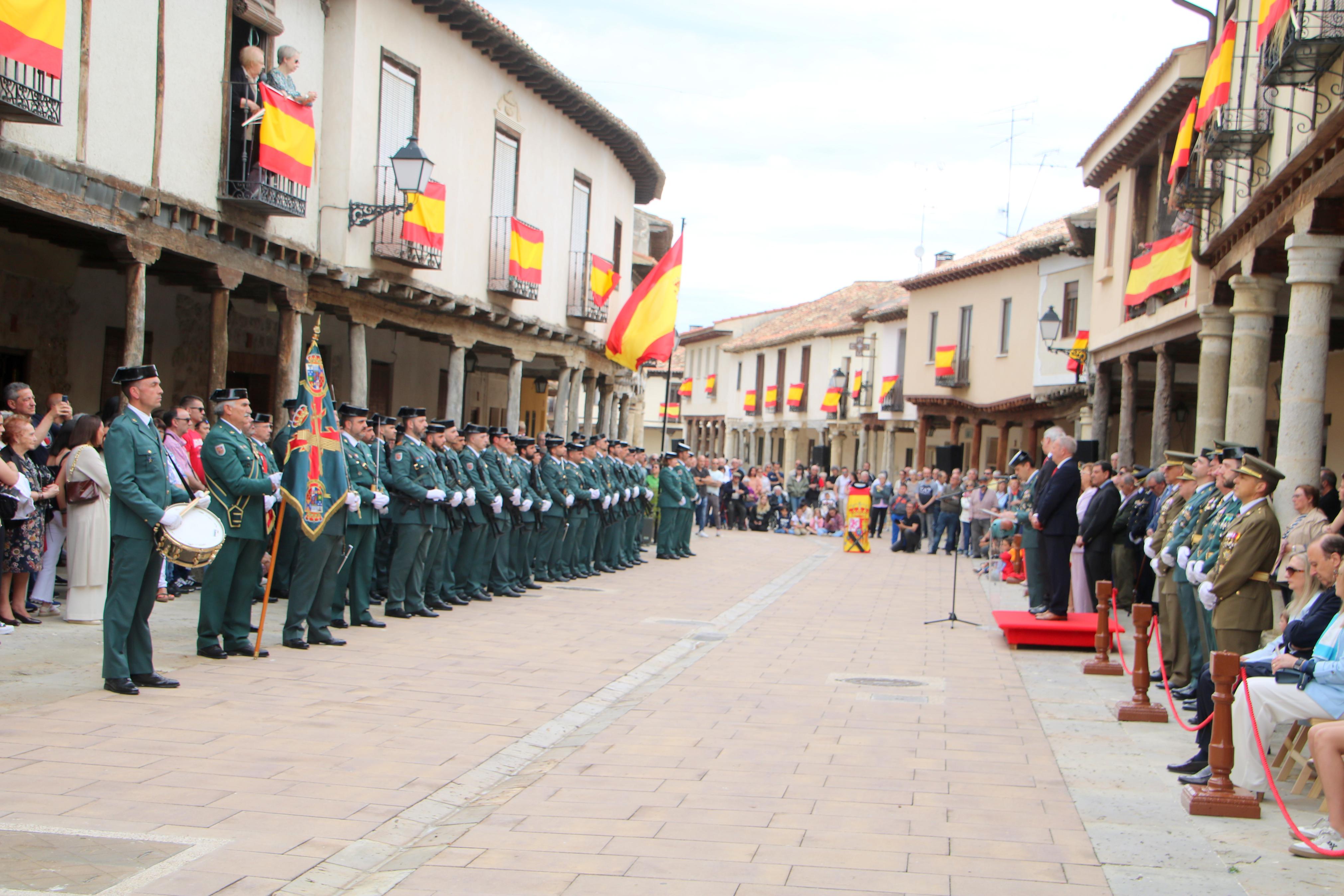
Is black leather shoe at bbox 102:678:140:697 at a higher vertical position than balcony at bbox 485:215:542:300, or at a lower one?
lower

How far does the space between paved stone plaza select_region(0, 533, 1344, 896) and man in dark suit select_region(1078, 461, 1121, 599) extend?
194 cm

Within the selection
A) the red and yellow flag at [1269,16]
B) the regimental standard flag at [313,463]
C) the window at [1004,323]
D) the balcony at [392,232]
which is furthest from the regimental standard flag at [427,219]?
the window at [1004,323]

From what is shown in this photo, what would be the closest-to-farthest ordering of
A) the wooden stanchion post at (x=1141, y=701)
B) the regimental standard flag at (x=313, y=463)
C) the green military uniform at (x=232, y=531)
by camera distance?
the wooden stanchion post at (x=1141, y=701) → the green military uniform at (x=232, y=531) → the regimental standard flag at (x=313, y=463)

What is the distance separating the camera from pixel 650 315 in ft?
77.8

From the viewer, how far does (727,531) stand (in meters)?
32.6

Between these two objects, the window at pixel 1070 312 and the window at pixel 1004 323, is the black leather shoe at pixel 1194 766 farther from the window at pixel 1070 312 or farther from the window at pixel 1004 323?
the window at pixel 1004 323

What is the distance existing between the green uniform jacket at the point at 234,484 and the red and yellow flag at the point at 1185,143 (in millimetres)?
11207

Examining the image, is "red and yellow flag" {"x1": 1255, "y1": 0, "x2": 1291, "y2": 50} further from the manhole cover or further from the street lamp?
the street lamp

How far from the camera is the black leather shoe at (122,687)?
746cm

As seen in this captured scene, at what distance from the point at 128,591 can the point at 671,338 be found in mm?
17906

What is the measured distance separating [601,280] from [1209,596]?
18.4m

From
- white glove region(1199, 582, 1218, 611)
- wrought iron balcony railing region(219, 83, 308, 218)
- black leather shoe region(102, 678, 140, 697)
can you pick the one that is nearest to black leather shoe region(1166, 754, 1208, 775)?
white glove region(1199, 582, 1218, 611)

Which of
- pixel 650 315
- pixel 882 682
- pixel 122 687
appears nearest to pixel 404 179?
pixel 650 315

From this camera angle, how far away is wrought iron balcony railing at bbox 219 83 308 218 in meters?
13.8
